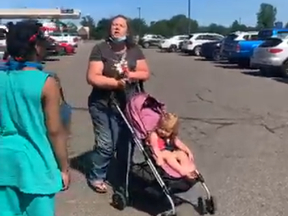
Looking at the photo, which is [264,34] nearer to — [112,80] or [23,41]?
[112,80]

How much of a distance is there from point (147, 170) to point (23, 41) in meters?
2.55

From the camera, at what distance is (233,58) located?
93.6 feet

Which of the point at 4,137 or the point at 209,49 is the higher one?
the point at 4,137

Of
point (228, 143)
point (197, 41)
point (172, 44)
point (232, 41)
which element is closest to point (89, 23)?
point (172, 44)

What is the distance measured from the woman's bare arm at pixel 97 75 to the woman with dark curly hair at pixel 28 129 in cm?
230

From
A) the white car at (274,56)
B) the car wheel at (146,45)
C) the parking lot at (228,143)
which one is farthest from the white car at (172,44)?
the parking lot at (228,143)

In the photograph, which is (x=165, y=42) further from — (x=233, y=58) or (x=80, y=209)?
(x=80, y=209)

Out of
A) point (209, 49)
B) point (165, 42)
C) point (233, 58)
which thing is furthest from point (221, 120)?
point (165, 42)

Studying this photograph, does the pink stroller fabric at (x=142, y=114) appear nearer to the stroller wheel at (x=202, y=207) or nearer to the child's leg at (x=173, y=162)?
the child's leg at (x=173, y=162)

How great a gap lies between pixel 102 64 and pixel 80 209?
1.38 meters

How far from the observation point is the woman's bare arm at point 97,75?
5656 millimetres

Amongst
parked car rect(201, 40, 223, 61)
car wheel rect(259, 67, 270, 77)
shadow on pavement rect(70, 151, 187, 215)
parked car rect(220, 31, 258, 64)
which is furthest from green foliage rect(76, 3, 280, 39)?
shadow on pavement rect(70, 151, 187, 215)

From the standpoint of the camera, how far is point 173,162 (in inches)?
214

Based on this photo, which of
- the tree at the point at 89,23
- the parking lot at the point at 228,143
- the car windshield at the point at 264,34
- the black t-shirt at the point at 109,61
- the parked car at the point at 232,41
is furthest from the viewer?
the tree at the point at 89,23
